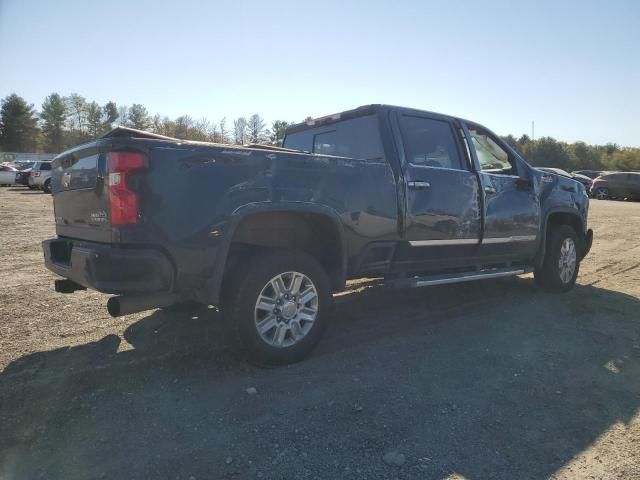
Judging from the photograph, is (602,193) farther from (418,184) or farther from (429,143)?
(418,184)

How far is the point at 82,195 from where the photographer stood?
3.47 meters

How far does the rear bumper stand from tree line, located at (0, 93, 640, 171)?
58750mm

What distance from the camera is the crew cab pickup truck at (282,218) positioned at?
3.07 m

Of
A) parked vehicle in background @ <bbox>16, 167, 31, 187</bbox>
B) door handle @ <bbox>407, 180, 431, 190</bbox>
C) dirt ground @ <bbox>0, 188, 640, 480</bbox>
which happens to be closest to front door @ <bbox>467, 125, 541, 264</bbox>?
dirt ground @ <bbox>0, 188, 640, 480</bbox>

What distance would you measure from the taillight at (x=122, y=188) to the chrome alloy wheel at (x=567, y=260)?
534 cm

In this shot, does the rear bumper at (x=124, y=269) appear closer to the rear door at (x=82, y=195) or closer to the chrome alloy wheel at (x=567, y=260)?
the rear door at (x=82, y=195)

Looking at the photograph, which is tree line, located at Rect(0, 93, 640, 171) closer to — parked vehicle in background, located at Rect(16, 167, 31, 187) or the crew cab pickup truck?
parked vehicle in background, located at Rect(16, 167, 31, 187)

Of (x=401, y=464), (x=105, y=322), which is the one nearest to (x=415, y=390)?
(x=401, y=464)

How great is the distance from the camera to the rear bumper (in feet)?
9.86

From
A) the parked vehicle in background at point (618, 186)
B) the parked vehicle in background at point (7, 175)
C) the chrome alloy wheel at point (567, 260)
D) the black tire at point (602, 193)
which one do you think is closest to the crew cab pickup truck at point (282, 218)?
the chrome alloy wheel at point (567, 260)

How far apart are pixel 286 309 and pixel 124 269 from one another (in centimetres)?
121

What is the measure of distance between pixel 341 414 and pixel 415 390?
63cm

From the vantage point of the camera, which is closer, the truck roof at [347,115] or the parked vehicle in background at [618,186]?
the truck roof at [347,115]

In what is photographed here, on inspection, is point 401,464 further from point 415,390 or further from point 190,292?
point 190,292
